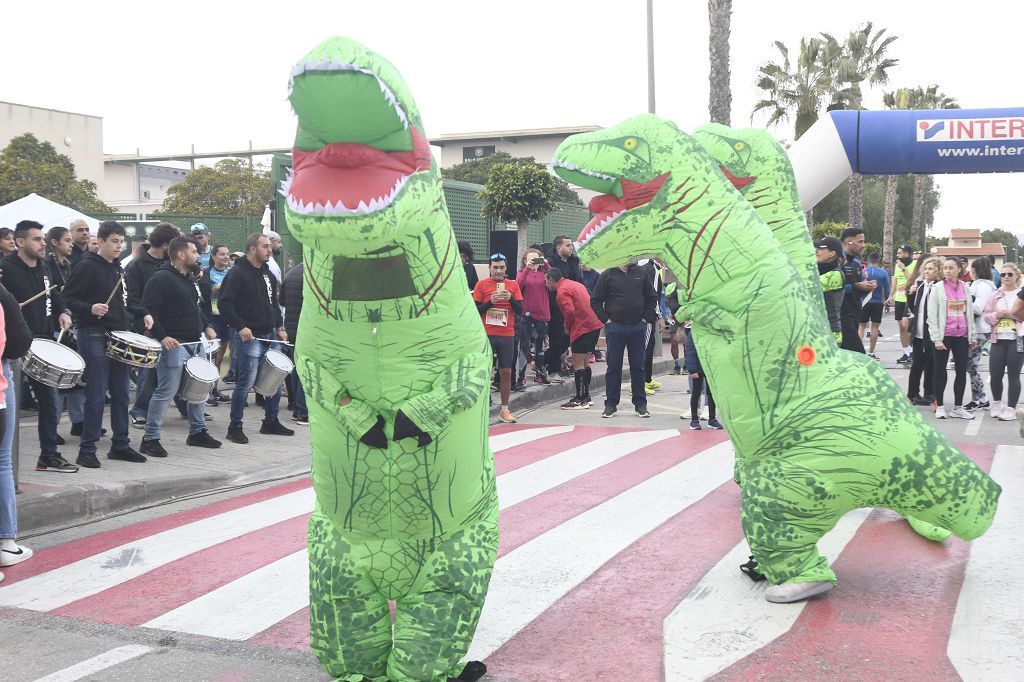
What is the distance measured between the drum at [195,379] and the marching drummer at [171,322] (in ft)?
0.29

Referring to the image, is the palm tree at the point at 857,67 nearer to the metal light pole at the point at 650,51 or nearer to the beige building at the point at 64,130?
the metal light pole at the point at 650,51

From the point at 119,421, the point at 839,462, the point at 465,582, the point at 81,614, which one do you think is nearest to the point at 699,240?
the point at 839,462

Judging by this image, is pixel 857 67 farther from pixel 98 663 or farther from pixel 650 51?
pixel 98 663

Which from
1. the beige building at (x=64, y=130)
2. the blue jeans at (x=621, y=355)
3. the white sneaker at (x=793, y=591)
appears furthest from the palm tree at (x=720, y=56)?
the beige building at (x=64, y=130)

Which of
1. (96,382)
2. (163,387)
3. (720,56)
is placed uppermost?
(720,56)

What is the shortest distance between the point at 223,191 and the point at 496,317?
41256 millimetres

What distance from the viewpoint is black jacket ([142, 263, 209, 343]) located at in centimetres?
847

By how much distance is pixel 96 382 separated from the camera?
7812 millimetres

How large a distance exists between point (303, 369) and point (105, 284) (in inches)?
195

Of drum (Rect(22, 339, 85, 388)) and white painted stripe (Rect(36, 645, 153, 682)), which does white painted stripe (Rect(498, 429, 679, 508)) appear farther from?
drum (Rect(22, 339, 85, 388))

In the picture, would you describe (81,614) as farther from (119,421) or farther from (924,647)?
(924,647)

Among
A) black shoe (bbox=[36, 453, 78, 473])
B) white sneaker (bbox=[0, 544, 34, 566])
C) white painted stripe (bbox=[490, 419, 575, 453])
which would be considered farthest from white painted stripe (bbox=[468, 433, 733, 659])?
black shoe (bbox=[36, 453, 78, 473])

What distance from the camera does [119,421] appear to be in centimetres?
800

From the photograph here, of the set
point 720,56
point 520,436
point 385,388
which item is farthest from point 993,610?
point 720,56
